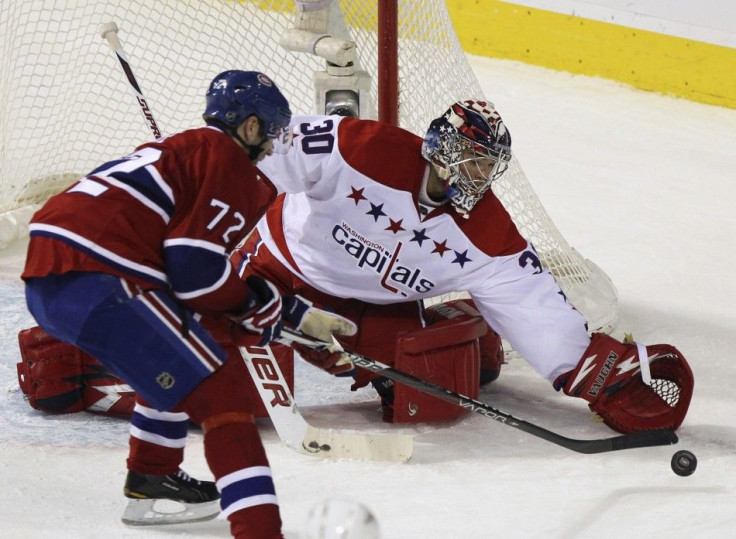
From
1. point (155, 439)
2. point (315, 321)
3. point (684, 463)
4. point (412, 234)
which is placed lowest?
point (155, 439)

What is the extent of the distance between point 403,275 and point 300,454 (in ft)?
1.67

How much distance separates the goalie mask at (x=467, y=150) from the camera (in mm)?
2992

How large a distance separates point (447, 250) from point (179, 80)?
2.10 m

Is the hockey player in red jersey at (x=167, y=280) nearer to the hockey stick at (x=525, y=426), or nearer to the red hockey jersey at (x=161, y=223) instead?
the red hockey jersey at (x=161, y=223)

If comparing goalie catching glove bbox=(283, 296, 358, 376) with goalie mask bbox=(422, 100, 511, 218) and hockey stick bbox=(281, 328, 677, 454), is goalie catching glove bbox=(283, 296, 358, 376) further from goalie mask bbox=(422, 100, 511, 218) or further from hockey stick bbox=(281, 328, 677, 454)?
goalie mask bbox=(422, 100, 511, 218)

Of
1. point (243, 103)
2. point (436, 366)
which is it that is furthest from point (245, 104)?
point (436, 366)

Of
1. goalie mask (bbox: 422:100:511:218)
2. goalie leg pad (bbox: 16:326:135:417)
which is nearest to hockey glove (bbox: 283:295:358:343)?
goalie mask (bbox: 422:100:511:218)

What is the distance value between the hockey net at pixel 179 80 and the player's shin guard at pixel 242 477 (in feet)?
5.30

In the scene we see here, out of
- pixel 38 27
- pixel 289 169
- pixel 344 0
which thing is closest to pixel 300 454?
pixel 289 169

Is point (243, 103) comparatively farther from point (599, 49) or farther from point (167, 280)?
point (599, 49)

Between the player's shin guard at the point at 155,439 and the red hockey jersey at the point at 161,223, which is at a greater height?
the red hockey jersey at the point at 161,223

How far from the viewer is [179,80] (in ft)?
16.0

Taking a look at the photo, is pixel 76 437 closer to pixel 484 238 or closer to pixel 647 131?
pixel 484 238

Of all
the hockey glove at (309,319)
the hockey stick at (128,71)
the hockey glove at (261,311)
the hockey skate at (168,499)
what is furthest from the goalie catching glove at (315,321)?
the hockey stick at (128,71)
